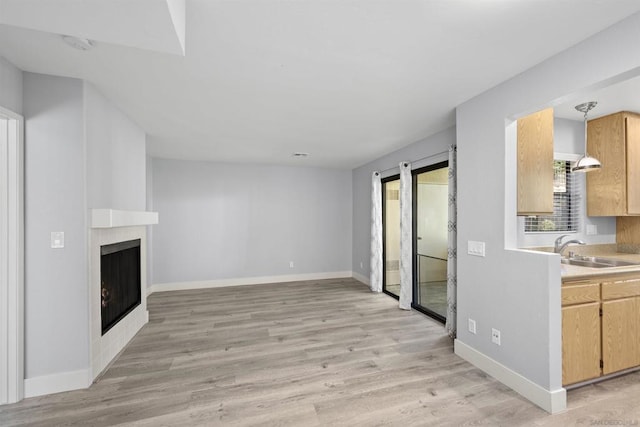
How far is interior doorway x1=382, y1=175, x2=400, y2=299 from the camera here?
5.03 metres

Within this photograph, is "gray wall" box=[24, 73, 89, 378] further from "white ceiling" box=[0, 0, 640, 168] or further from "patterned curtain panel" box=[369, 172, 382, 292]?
"patterned curtain panel" box=[369, 172, 382, 292]

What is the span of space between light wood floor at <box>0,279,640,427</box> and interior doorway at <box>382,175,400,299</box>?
1.46m

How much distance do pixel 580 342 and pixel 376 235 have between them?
125 inches

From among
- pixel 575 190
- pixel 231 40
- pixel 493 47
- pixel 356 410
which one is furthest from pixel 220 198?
pixel 575 190

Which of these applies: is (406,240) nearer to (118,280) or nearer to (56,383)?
(118,280)

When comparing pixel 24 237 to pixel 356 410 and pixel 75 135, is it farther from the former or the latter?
pixel 356 410

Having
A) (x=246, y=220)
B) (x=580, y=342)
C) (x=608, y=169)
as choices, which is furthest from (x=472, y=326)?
(x=246, y=220)

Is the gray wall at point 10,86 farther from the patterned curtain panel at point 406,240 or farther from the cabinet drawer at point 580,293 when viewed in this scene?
the cabinet drawer at point 580,293

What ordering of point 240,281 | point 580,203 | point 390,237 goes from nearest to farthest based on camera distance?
1. point 580,203
2. point 390,237
3. point 240,281

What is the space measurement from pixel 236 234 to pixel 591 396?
16.9ft

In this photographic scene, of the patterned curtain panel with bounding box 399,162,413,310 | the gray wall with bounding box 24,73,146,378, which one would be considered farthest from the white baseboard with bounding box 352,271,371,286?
the gray wall with bounding box 24,73,146,378

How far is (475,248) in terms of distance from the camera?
2.47m

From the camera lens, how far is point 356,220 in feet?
19.8

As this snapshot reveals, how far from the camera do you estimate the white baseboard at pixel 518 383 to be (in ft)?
6.15
